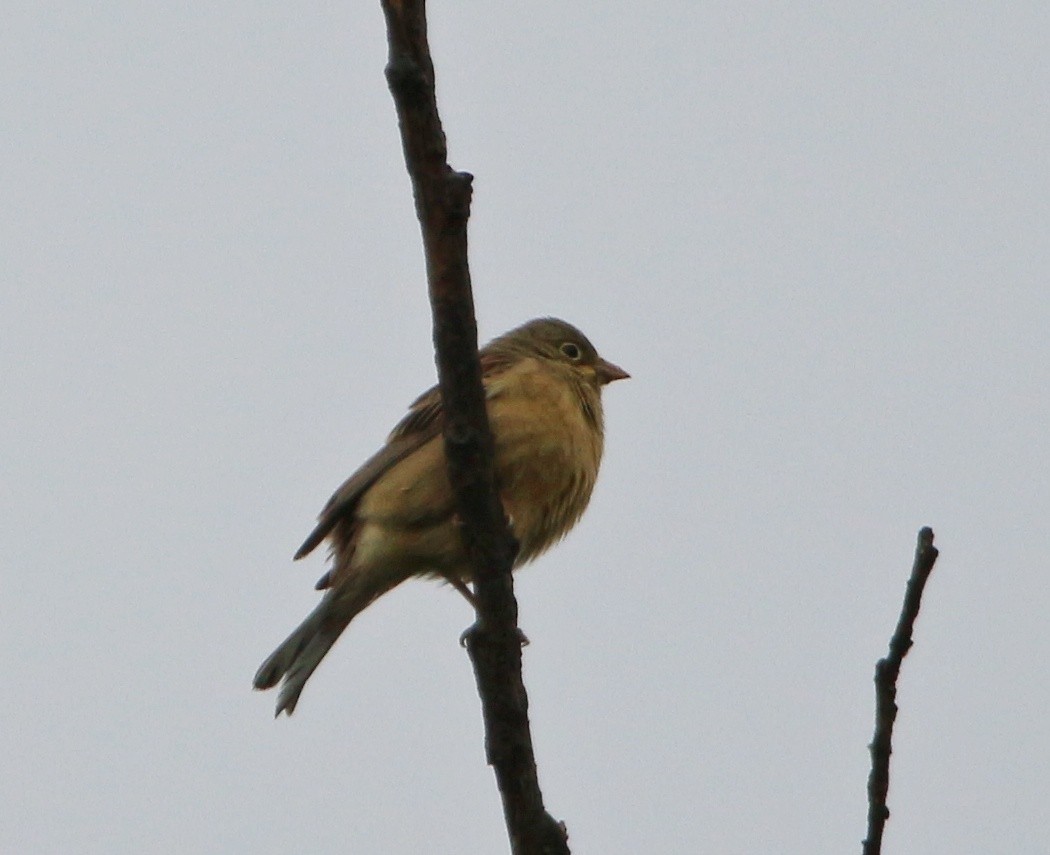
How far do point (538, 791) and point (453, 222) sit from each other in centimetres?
154

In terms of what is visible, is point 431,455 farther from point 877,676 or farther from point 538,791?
point 877,676

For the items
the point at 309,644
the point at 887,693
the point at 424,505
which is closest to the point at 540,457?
the point at 424,505

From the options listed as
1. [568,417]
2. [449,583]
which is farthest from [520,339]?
[449,583]

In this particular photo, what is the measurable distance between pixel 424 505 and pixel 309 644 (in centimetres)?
81

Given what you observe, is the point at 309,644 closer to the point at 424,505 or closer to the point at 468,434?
the point at 424,505

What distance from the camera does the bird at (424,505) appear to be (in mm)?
6062

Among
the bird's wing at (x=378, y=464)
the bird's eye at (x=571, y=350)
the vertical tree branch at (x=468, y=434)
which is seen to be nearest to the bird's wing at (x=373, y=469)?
the bird's wing at (x=378, y=464)

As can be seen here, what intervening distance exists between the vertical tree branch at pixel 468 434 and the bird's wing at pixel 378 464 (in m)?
2.30

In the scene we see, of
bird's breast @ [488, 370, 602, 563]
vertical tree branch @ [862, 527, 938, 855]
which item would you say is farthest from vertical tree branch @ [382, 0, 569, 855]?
bird's breast @ [488, 370, 602, 563]

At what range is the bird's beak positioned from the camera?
772 centimetres

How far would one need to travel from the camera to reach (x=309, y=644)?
626 centimetres

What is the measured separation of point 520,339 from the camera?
773 centimetres

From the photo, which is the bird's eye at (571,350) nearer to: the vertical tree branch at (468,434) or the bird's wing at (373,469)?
the bird's wing at (373,469)

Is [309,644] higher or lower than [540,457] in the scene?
lower
